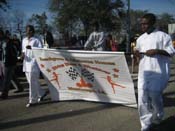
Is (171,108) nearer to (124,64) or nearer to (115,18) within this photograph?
(124,64)

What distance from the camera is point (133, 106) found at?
8148mm

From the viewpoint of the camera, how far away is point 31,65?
8828mm

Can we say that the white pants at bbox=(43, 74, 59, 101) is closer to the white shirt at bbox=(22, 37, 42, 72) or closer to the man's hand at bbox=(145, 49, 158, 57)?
the white shirt at bbox=(22, 37, 42, 72)

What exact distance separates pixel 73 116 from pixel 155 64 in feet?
7.25

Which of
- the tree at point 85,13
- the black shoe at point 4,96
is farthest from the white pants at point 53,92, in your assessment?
the tree at point 85,13

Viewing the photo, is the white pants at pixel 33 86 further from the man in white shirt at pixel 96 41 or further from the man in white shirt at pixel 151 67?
the man in white shirt at pixel 151 67

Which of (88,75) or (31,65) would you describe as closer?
(88,75)

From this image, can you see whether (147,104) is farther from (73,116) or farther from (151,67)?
(73,116)

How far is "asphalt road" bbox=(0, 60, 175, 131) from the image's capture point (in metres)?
6.80

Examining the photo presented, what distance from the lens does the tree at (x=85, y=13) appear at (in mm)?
43375

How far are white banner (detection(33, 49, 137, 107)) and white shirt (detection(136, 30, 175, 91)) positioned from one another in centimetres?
139

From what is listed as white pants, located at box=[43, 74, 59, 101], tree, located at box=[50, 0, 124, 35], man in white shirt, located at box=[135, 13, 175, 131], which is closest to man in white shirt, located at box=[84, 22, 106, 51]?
white pants, located at box=[43, 74, 59, 101]

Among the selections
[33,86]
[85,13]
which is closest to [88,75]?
[33,86]

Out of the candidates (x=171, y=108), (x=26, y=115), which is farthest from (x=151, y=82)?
(x=26, y=115)
